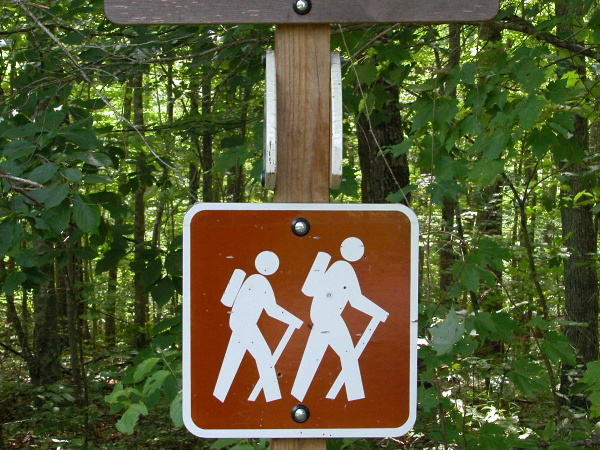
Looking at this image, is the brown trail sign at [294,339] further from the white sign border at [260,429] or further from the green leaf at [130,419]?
the green leaf at [130,419]

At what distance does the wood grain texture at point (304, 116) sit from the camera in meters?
1.60

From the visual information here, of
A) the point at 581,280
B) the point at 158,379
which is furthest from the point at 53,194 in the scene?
the point at 581,280

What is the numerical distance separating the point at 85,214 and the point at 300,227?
1.74m

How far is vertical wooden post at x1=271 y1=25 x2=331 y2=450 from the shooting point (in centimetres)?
160

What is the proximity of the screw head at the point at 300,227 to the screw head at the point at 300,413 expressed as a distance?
0.41 meters

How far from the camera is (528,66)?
2.69m

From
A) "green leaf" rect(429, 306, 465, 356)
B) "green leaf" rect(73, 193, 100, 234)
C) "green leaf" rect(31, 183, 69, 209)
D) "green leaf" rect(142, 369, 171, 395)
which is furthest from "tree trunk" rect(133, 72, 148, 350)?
"green leaf" rect(429, 306, 465, 356)

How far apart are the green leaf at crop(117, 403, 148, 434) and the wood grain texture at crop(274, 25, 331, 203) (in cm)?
110

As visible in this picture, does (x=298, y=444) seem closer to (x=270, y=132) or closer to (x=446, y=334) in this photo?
(x=270, y=132)

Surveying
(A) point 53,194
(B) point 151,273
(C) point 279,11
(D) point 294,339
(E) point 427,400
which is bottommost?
(E) point 427,400

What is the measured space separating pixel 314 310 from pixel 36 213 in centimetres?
198

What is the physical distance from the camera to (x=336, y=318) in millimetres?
1527

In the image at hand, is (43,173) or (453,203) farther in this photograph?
(453,203)

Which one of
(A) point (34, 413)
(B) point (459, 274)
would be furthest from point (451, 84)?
(A) point (34, 413)
